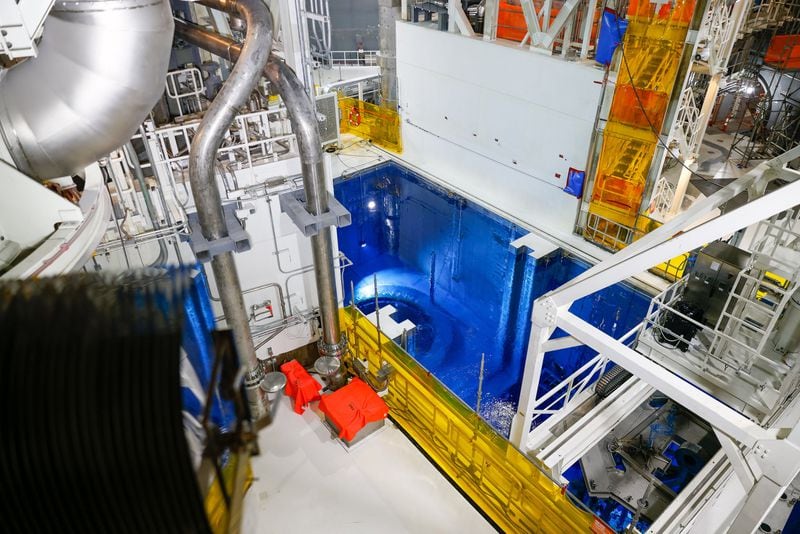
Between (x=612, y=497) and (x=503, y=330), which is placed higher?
(x=612, y=497)

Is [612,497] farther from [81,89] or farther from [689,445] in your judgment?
[81,89]

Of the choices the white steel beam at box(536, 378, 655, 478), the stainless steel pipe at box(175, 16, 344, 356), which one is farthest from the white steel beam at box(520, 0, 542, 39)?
the white steel beam at box(536, 378, 655, 478)

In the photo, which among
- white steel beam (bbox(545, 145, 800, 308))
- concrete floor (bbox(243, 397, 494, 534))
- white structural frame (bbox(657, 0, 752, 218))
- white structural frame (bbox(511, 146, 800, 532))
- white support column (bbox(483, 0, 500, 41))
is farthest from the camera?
white support column (bbox(483, 0, 500, 41))

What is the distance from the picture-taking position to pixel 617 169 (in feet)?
34.7

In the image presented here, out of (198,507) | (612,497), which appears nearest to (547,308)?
(612,497)

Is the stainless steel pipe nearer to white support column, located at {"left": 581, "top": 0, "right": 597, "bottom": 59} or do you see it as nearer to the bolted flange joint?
the bolted flange joint

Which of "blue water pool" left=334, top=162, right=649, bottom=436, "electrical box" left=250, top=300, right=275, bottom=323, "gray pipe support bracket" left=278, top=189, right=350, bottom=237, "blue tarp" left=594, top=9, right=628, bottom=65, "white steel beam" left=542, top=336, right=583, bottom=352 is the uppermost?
"blue tarp" left=594, top=9, right=628, bottom=65

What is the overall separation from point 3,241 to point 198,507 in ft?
10.1

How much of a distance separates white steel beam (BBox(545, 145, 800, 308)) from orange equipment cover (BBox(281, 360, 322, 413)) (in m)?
4.03

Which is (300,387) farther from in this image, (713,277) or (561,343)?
(713,277)

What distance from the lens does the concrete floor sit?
20.8 ft

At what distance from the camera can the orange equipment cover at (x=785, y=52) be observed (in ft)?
44.7

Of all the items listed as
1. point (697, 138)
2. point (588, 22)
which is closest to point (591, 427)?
point (588, 22)

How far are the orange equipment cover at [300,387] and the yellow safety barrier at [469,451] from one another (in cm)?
76
